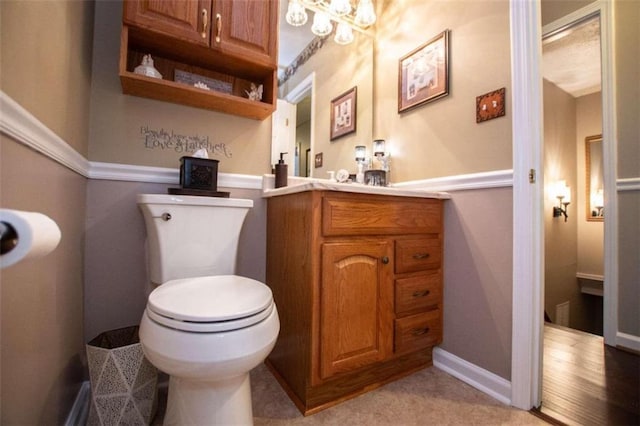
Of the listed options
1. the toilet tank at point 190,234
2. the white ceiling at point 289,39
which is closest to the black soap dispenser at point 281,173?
the toilet tank at point 190,234

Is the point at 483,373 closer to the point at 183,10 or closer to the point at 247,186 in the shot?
the point at 247,186

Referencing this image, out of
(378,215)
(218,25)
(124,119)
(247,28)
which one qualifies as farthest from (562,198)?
(124,119)

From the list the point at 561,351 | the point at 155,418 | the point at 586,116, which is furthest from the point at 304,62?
the point at 586,116

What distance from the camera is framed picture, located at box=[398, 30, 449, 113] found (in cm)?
147

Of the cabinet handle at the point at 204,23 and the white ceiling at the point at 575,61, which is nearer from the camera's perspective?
the cabinet handle at the point at 204,23

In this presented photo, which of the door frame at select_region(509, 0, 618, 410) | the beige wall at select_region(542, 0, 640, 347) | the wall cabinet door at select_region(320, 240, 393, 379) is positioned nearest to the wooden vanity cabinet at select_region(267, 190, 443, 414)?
the wall cabinet door at select_region(320, 240, 393, 379)

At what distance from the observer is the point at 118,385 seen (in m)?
0.91

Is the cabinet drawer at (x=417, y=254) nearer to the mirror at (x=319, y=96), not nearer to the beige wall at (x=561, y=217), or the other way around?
the mirror at (x=319, y=96)

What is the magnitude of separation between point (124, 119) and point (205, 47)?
483mm

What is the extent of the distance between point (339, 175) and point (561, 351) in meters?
1.71

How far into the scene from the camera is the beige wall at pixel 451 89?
1.23 m

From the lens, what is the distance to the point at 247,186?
1449mm

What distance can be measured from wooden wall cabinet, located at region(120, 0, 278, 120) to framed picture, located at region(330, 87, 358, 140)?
592 millimetres

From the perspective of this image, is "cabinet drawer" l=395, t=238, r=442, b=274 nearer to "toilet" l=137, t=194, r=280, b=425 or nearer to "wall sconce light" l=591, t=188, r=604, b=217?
"toilet" l=137, t=194, r=280, b=425
